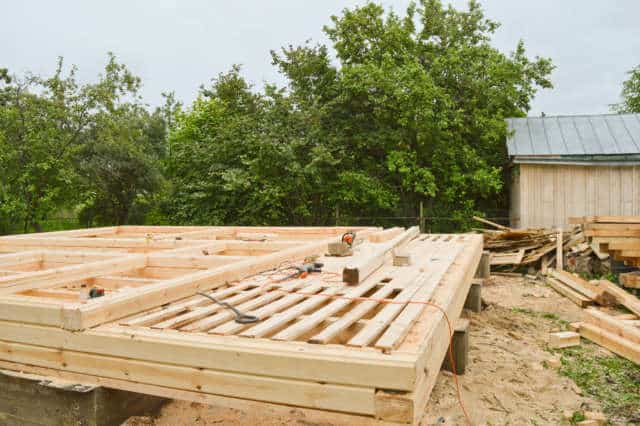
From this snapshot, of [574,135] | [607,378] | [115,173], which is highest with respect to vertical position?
[574,135]

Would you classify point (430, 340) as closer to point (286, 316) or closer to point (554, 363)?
point (286, 316)

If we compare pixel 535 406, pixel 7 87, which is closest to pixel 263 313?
pixel 535 406

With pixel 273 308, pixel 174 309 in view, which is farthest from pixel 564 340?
pixel 174 309

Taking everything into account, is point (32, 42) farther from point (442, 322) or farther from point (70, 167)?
point (442, 322)

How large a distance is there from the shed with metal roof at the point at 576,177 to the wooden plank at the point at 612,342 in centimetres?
730

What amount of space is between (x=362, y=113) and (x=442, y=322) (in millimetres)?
13294

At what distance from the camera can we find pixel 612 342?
5.39 metres

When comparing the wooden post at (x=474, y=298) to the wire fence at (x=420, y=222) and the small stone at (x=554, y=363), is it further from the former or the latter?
the wire fence at (x=420, y=222)

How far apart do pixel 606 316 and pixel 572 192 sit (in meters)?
7.47

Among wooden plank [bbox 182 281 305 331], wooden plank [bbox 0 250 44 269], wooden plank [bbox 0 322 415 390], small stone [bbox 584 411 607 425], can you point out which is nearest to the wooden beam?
wooden plank [bbox 0 322 415 390]

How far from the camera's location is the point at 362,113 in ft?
50.3

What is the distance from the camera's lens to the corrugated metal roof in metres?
12.6

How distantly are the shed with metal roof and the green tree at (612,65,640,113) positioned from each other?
14.9 meters

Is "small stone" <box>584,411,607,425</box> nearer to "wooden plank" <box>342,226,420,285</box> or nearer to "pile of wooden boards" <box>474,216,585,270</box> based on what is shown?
"wooden plank" <box>342,226,420,285</box>
